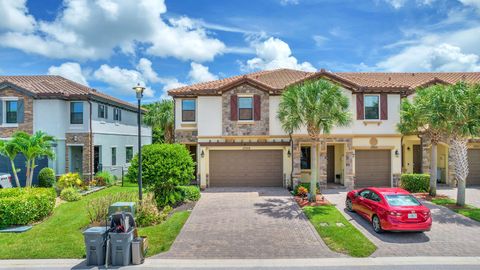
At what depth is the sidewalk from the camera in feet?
28.5

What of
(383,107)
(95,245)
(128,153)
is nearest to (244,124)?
(383,107)

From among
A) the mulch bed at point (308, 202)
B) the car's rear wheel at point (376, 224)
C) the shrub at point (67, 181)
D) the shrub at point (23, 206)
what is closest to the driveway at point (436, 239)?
the car's rear wheel at point (376, 224)

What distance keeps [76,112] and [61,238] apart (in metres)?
13.7

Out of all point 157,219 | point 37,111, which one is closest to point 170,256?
point 157,219

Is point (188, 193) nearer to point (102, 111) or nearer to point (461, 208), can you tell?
point (102, 111)

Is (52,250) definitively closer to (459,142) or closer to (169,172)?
(169,172)

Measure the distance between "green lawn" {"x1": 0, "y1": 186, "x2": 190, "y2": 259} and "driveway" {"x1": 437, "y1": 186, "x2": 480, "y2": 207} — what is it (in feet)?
50.2

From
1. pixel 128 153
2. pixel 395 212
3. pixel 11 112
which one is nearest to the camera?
pixel 395 212

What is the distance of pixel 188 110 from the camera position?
68.0 ft

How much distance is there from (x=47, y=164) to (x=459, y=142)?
83.3 feet

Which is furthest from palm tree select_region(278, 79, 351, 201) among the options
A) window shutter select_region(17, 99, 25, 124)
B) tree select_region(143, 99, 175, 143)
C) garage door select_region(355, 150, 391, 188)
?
window shutter select_region(17, 99, 25, 124)

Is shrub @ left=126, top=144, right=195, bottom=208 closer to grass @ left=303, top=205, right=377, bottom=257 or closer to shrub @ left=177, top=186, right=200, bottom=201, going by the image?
shrub @ left=177, top=186, right=200, bottom=201

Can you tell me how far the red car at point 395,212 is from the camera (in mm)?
10727

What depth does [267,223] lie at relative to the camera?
12617 millimetres
